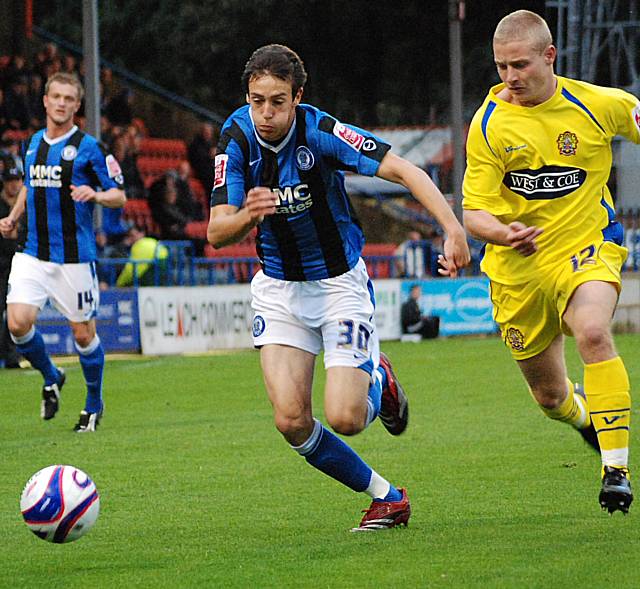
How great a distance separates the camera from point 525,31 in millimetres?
6477

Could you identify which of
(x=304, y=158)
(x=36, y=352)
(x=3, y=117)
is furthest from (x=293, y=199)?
(x=3, y=117)

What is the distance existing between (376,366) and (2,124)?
1707 cm

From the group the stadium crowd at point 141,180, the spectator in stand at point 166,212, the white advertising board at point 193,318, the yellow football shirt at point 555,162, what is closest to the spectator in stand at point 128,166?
the stadium crowd at point 141,180

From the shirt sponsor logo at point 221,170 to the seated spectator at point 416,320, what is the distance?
42.6 ft

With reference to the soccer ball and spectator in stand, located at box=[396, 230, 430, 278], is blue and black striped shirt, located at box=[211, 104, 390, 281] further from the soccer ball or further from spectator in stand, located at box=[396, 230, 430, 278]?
spectator in stand, located at box=[396, 230, 430, 278]

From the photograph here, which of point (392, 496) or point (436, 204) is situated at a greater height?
point (436, 204)

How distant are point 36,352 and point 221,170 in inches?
194

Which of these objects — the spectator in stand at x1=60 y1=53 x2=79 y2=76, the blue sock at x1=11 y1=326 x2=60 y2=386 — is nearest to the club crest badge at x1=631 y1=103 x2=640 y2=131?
the blue sock at x1=11 y1=326 x2=60 y2=386

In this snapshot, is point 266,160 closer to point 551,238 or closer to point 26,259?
point 551,238

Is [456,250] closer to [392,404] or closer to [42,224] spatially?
[392,404]

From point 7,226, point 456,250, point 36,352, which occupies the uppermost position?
point 456,250

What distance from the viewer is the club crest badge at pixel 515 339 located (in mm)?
6945

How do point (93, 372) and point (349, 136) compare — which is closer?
point (349, 136)

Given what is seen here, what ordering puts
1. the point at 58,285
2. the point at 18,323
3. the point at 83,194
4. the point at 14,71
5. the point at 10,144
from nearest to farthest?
the point at 83,194, the point at 18,323, the point at 58,285, the point at 10,144, the point at 14,71
